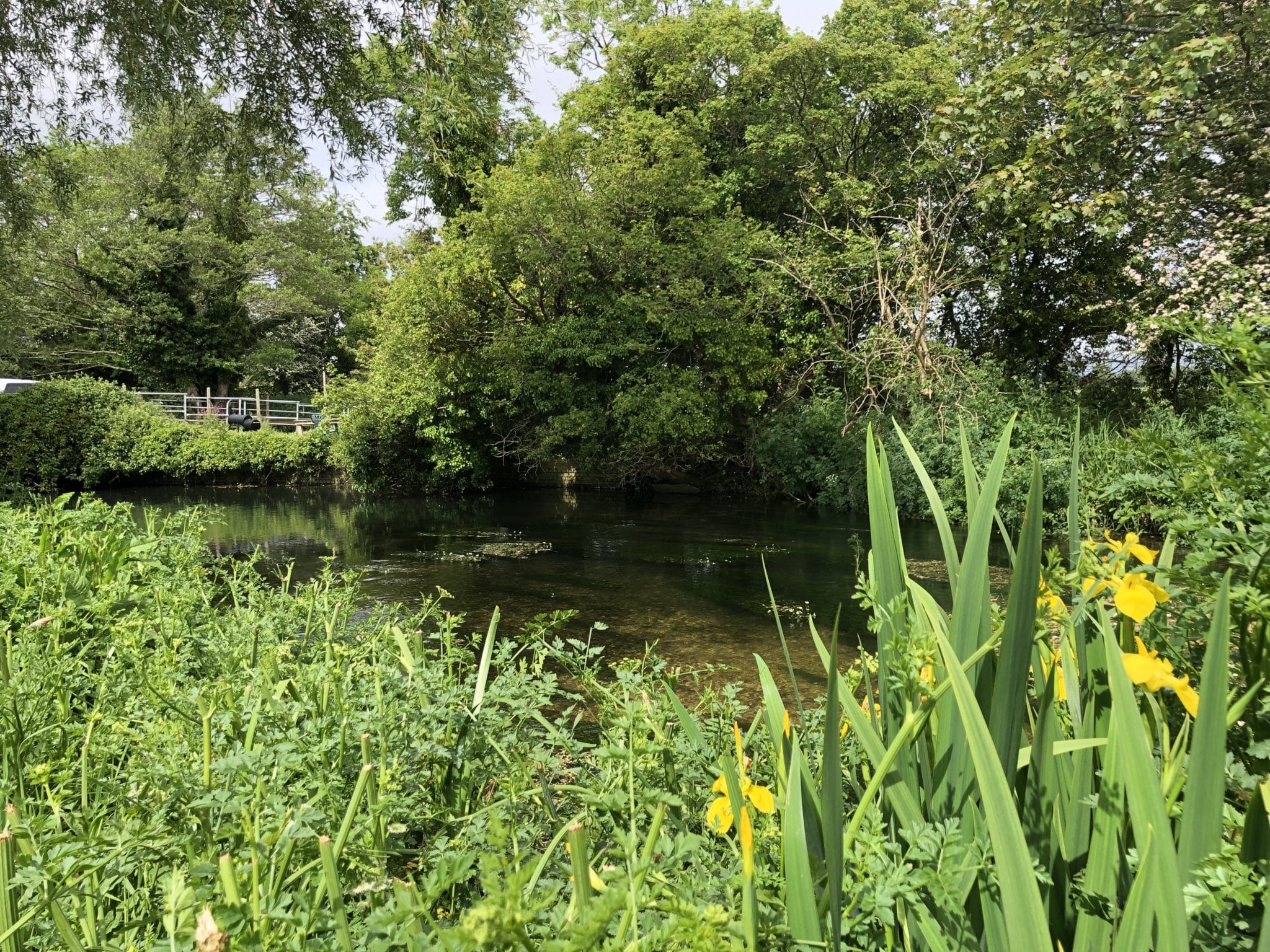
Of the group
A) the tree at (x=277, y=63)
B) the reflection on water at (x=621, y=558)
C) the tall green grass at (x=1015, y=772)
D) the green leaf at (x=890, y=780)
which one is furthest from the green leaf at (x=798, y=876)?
the tree at (x=277, y=63)

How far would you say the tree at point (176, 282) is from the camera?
2425 cm

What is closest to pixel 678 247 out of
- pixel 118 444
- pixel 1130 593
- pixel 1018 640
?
pixel 1130 593

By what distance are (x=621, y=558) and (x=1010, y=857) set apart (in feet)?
26.7

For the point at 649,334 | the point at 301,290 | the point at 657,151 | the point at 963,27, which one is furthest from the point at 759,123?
the point at 301,290

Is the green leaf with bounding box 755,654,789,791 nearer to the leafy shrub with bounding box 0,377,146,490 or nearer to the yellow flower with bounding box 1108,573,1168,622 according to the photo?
the yellow flower with bounding box 1108,573,1168,622

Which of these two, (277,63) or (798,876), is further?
(277,63)

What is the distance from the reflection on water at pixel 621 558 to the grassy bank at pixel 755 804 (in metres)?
1.51

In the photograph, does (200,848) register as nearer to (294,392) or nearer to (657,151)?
(657,151)

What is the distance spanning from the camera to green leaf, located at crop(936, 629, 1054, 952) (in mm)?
664

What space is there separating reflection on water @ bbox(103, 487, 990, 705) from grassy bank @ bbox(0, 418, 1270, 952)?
1.51 meters

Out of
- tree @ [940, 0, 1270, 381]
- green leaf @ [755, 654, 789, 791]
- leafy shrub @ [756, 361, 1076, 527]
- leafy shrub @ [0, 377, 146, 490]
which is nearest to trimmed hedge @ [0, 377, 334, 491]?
leafy shrub @ [0, 377, 146, 490]

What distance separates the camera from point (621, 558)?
8781mm

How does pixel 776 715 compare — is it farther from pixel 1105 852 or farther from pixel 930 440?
pixel 930 440

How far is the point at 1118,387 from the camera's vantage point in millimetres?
12695
